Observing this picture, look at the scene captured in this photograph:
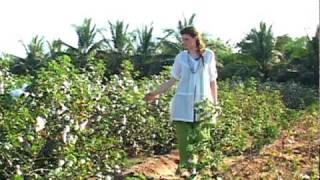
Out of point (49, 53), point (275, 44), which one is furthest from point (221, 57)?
point (49, 53)

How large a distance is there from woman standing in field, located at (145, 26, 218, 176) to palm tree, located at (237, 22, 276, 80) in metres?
23.1

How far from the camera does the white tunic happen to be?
4.93 metres

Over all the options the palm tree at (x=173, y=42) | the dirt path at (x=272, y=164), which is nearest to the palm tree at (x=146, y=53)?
the palm tree at (x=173, y=42)

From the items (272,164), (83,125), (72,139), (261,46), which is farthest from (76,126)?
(261,46)

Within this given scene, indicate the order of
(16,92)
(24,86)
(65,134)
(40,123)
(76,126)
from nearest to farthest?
(40,123), (16,92), (65,134), (76,126), (24,86)

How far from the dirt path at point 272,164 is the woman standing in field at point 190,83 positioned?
1.28 feet

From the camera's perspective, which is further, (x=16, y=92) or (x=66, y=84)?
(x=66, y=84)

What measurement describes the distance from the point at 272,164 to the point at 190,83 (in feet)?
2.47

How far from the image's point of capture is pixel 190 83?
16.3 ft

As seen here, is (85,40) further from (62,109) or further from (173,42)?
(62,109)

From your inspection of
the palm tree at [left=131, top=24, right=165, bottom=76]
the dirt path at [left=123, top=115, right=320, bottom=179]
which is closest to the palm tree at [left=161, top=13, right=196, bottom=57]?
the palm tree at [left=131, top=24, right=165, bottom=76]

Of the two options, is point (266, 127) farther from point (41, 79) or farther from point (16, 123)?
point (16, 123)

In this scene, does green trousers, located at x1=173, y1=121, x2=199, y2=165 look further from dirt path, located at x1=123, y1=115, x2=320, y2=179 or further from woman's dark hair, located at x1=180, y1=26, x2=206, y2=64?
woman's dark hair, located at x1=180, y1=26, x2=206, y2=64

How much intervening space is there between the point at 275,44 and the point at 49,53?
9319mm
